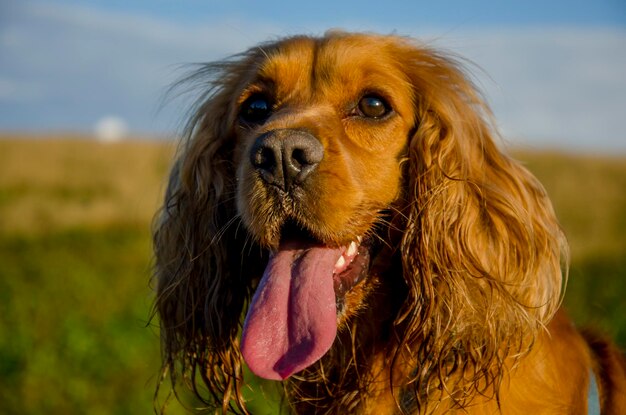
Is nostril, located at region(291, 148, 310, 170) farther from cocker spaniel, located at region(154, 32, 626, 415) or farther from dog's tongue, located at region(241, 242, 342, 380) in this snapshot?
dog's tongue, located at region(241, 242, 342, 380)

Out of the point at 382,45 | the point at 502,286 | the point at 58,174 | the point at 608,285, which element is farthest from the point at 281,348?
the point at 58,174

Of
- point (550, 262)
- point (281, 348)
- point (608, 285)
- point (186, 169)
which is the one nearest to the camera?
point (281, 348)

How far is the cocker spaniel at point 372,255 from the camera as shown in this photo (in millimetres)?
3322

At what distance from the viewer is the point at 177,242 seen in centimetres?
408

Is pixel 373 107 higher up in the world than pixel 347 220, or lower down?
higher up

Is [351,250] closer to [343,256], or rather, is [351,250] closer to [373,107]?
[343,256]

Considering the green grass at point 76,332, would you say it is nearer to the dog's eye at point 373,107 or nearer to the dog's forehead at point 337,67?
the dog's forehead at point 337,67

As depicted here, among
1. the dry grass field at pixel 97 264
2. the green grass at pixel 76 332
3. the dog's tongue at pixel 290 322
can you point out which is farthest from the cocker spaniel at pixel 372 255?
the green grass at pixel 76 332

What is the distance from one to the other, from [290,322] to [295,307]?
0.21 feet

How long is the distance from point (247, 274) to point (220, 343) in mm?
362

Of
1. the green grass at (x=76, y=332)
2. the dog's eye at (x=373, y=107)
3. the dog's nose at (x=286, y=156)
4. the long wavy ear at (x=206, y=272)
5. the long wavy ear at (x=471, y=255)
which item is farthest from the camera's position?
the green grass at (x=76, y=332)

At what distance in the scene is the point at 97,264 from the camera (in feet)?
37.5

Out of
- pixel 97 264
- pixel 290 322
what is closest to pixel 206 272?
pixel 290 322

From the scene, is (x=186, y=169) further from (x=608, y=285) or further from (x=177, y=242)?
(x=608, y=285)
